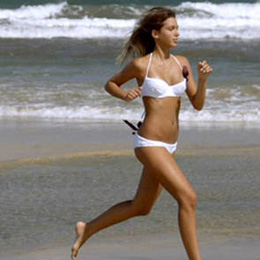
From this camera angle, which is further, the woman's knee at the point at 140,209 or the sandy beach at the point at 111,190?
the sandy beach at the point at 111,190

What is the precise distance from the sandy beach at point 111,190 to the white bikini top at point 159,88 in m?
1.02

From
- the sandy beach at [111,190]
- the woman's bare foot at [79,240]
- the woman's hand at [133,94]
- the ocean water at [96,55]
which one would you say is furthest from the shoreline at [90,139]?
the woman's hand at [133,94]

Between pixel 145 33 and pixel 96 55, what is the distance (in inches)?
545

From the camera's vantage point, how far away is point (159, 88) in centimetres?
549

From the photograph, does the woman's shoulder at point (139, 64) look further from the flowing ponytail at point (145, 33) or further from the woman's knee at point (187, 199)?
the woman's knee at point (187, 199)

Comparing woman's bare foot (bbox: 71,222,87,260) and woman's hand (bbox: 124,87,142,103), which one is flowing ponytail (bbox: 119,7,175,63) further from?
woman's bare foot (bbox: 71,222,87,260)

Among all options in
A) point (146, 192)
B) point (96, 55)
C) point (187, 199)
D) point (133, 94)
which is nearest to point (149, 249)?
point (146, 192)

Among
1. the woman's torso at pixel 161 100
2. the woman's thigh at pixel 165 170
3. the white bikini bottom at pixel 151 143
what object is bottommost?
the woman's thigh at pixel 165 170

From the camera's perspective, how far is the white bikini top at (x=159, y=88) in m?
5.49

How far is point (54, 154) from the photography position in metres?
9.47

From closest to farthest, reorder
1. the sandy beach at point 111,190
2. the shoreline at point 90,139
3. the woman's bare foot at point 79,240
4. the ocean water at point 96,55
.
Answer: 1. the woman's bare foot at point 79,240
2. the sandy beach at point 111,190
3. the shoreline at point 90,139
4. the ocean water at point 96,55

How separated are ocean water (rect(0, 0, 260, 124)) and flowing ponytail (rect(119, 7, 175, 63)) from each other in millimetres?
5917

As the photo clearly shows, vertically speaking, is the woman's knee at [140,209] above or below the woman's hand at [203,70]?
below

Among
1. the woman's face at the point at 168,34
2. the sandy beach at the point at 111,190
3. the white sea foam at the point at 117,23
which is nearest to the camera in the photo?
the woman's face at the point at 168,34
